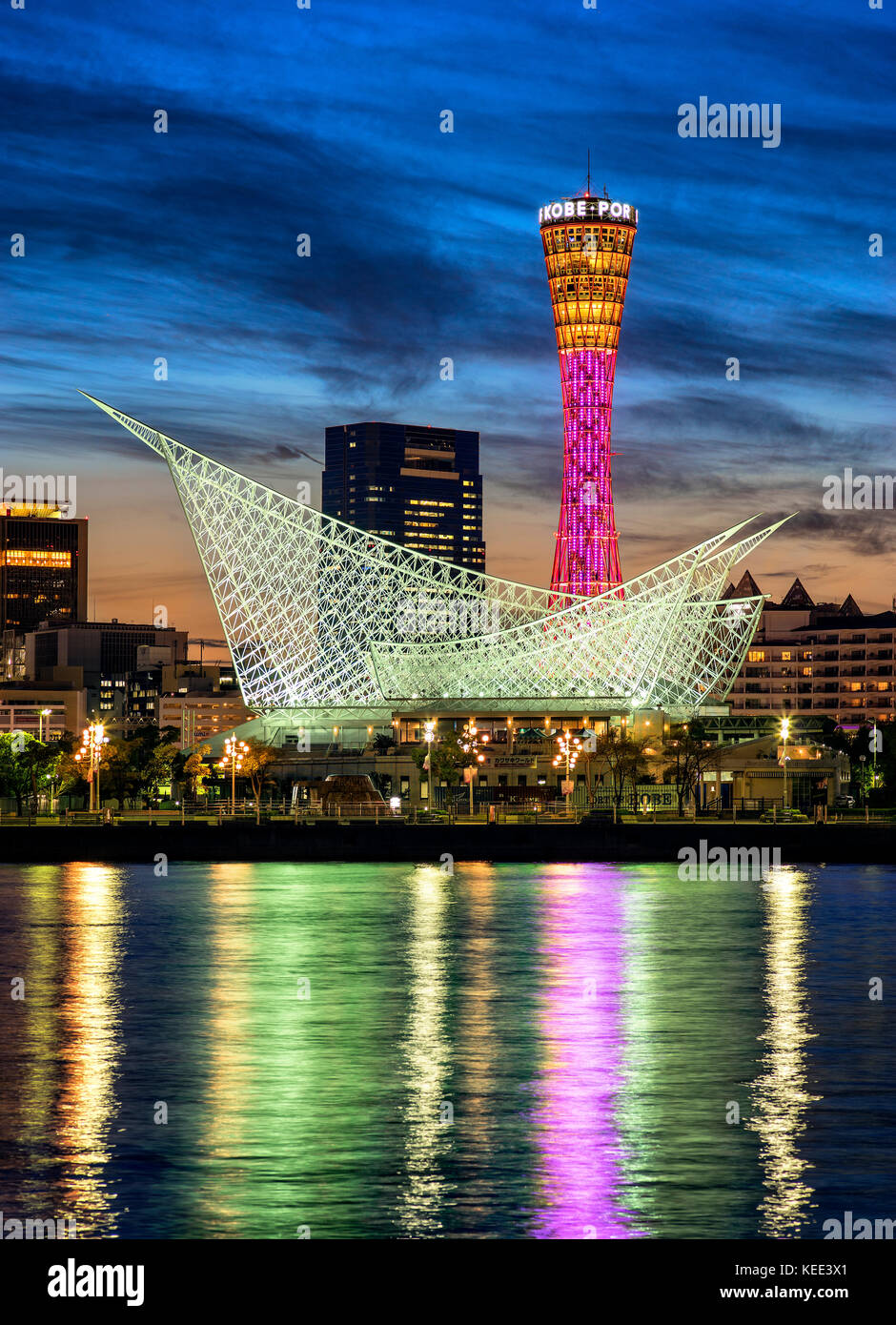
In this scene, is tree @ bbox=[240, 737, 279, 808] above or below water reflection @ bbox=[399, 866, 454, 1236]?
above

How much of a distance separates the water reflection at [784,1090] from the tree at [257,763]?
6384 centimetres

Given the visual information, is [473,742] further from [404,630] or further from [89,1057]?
[89,1057]

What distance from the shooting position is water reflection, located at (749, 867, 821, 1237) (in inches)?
728

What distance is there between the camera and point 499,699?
13262 centimetres

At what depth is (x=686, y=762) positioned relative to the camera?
10056 cm

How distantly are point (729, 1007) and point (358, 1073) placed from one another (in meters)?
9.97

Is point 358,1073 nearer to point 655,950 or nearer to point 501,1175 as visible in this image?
point 501,1175

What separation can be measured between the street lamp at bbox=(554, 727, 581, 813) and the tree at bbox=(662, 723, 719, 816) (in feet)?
17.9

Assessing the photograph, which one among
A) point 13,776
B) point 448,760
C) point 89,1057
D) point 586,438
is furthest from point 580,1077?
point 586,438

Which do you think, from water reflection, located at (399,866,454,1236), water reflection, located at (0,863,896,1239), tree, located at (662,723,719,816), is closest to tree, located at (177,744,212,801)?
tree, located at (662,723,719,816)

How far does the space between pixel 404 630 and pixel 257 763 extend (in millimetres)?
23490

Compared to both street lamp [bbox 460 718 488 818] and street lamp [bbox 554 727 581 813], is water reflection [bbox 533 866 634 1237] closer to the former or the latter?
street lamp [bbox 460 718 488 818]

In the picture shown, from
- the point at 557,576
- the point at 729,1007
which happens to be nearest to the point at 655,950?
the point at 729,1007
